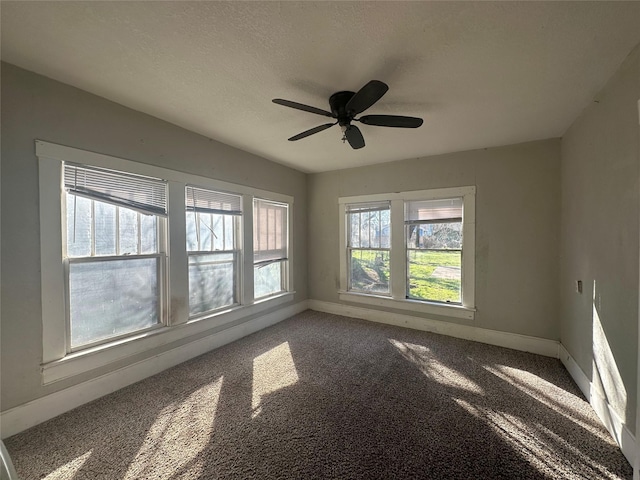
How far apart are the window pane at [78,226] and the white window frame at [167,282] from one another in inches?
2.9

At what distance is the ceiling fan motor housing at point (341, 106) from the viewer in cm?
196

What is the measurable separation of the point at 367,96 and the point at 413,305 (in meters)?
3.08

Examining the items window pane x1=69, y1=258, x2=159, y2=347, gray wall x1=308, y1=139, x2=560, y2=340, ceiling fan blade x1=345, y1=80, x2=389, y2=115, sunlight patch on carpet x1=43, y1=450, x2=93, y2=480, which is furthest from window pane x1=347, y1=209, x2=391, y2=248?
sunlight patch on carpet x1=43, y1=450, x2=93, y2=480

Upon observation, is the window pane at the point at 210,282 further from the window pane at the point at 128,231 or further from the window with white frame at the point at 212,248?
the window pane at the point at 128,231

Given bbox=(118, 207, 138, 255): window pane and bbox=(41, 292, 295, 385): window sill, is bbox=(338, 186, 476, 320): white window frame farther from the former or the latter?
bbox=(118, 207, 138, 255): window pane

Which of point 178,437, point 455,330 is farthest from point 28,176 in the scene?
point 455,330

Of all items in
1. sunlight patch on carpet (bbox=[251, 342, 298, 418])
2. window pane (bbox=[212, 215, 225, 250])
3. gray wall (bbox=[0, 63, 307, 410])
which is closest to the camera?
gray wall (bbox=[0, 63, 307, 410])

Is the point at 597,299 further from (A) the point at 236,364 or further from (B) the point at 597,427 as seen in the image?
(A) the point at 236,364

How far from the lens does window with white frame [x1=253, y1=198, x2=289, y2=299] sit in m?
3.79

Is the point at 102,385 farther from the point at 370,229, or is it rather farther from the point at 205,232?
the point at 370,229

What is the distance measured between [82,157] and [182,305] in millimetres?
1634

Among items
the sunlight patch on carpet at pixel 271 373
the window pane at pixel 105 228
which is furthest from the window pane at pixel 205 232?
the sunlight patch on carpet at pixel 271 373

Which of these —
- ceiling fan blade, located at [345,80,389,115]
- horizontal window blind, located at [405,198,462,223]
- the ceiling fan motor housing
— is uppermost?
the ceiling fan motor housing

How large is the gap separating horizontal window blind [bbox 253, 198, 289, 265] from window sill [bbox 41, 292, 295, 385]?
2.80 ft
